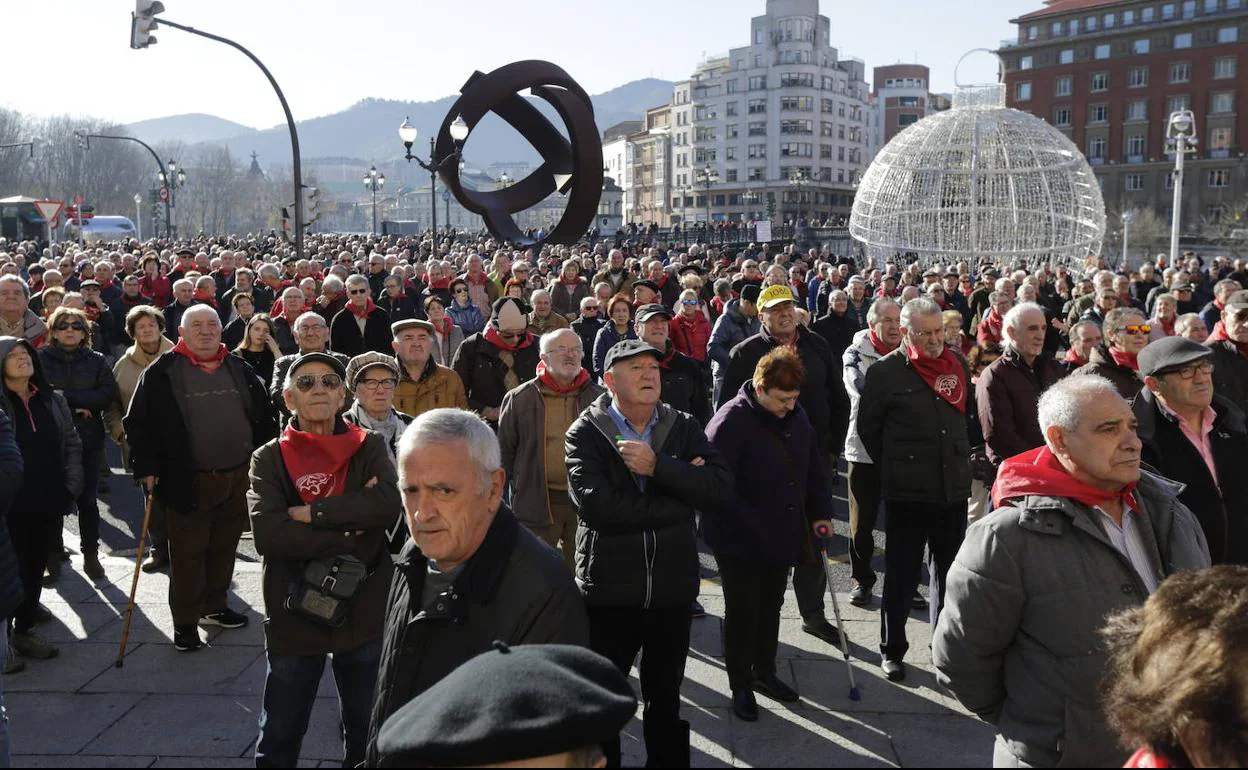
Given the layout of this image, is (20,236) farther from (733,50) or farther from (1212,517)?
(733,50)

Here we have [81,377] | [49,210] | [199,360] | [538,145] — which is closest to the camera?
[199,360]

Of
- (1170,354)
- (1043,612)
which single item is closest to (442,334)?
(1170,354)

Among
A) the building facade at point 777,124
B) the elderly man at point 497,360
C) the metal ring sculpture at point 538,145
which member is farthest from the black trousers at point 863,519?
the building facade at point 777,124

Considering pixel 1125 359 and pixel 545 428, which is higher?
pixel 1125 359

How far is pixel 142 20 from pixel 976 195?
2403 centimetres

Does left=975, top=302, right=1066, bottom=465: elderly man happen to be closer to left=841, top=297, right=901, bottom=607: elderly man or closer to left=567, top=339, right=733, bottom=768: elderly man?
left=841, top=297, right=901, bottom=607: elderly man

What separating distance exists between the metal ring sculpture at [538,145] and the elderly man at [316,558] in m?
14.9

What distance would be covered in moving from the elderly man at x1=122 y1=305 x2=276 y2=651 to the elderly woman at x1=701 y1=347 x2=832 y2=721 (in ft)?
9.45

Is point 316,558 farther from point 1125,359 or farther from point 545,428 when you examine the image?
point 1125,359

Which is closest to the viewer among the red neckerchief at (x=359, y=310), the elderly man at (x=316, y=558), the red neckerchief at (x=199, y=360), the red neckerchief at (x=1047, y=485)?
the red neckerchief at (x=1047, y=485)

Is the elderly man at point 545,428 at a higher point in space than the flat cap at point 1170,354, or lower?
lower

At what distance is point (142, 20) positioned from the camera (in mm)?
16531

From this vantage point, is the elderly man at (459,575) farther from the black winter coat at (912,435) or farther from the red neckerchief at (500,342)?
the red neckerchief at (500,342)

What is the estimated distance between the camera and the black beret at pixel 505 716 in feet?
4.79
